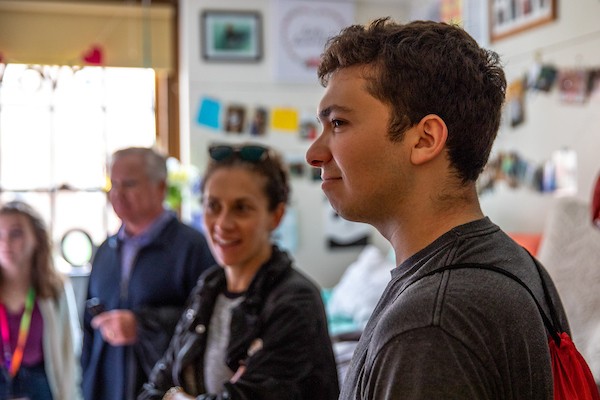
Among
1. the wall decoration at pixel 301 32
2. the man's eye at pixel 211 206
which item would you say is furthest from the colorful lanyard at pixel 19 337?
the wall decoration at pixel 301 32

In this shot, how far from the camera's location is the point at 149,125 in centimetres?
546

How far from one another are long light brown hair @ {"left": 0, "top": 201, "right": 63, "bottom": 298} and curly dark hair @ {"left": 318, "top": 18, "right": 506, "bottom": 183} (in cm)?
246

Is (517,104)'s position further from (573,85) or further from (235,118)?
(235,118)

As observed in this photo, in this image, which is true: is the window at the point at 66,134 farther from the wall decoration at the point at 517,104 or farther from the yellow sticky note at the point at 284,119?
the wall decoration at the point at 517,104

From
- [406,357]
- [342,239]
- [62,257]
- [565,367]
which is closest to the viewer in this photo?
[406,357]

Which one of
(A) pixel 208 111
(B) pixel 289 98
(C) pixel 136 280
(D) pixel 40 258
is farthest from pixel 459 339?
(B) pixel 289 98

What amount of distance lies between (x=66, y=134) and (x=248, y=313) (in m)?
3.99

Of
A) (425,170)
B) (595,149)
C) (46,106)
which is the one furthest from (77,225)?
(425,170)

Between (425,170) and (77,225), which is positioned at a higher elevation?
(425,170)

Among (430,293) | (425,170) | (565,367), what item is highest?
(425,170)

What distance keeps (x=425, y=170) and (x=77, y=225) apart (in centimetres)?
467

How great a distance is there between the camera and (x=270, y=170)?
1.81 metres

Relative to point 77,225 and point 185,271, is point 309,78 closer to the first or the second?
point 77,225

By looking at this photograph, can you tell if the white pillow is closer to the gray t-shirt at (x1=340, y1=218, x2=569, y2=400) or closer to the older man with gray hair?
the older man with gray hair
